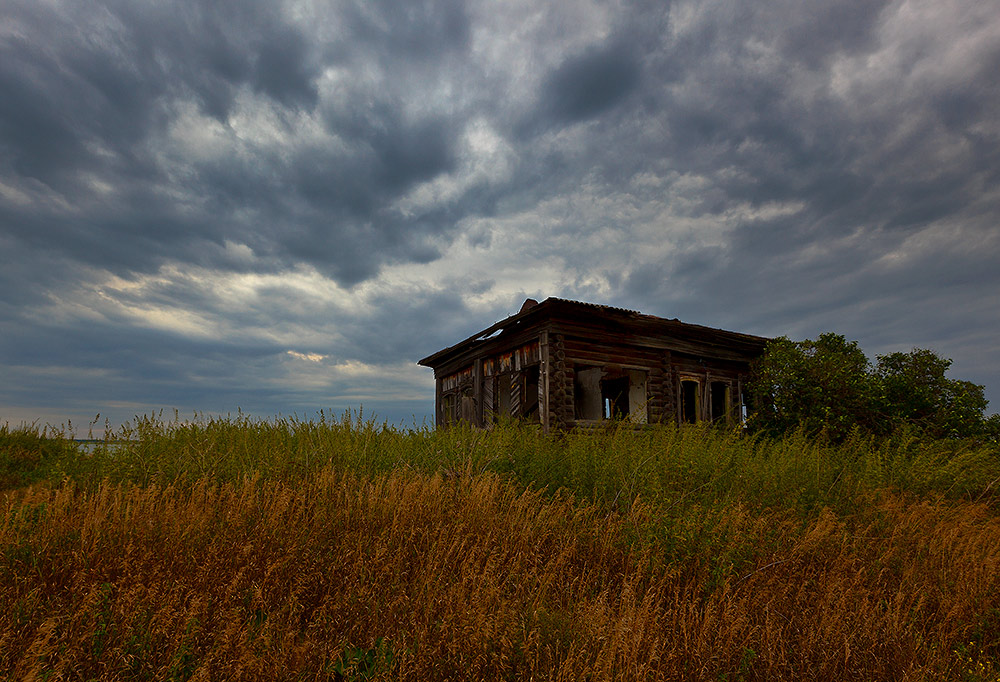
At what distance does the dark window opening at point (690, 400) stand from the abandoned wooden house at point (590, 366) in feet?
0.11

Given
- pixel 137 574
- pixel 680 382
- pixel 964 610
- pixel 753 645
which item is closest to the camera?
pixel 137 574

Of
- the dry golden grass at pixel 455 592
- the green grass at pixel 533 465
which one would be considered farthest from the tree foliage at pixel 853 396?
the dry golden grass at pixel 455 592

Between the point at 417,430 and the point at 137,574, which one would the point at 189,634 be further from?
the point at 417,430

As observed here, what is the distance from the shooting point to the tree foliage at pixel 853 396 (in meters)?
14.8

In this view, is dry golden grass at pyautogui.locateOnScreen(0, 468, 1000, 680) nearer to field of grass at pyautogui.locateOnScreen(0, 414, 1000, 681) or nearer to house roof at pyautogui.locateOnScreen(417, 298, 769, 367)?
field of grass at pyautogui.locateOnScreen(0, 414, 1000, 681)

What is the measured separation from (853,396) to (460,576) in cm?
1510

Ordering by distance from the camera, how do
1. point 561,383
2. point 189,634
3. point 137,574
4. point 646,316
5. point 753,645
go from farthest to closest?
1. point 646,316
2. point 561,383
3. point 753,645
4. point 137,574
5. point 189,634

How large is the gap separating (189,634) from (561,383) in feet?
36.9

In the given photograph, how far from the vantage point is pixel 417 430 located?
8.68 metres

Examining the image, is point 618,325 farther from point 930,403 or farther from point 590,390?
point 930,403

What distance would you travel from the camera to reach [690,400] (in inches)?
691

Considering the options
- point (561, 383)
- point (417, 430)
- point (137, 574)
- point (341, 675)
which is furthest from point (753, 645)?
point (561, 383)

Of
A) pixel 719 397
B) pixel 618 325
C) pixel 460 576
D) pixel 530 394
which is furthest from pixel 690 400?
pixel 460 576

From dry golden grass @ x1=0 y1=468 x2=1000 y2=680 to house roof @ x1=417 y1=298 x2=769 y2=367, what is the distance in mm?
8240
